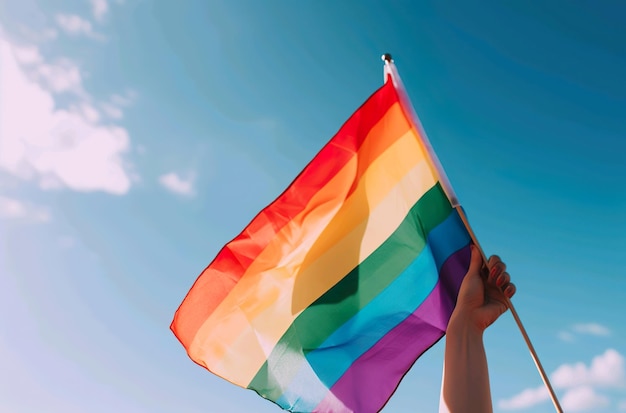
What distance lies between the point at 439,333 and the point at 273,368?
183cm

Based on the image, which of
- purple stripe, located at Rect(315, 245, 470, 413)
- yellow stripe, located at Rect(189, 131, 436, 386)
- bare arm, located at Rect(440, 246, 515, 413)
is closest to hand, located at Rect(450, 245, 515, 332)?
bare arm, located at Rect(440, 246, 515, 413)

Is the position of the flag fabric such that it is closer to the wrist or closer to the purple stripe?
the purple stripe

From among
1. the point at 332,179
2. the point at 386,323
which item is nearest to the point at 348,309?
the point at 386,323

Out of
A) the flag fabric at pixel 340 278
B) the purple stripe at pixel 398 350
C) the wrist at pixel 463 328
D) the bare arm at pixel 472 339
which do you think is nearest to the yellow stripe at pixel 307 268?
the flag fabric at pixel 340 278

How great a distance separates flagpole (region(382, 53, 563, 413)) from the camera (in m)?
4.54

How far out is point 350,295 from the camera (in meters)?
6.32

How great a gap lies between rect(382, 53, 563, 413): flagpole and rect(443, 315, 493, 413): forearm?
2.48 ft

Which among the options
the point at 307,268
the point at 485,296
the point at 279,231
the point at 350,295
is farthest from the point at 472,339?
the point at 279,231

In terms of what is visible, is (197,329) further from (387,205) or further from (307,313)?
(387,205)

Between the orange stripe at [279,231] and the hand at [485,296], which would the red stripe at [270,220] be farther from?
the hand at [485,296]

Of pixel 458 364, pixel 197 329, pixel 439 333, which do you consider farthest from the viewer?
pixel 197 329

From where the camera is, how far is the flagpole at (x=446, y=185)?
14.9ft

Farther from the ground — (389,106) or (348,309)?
(389,106)

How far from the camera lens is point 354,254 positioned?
6.42 meters
